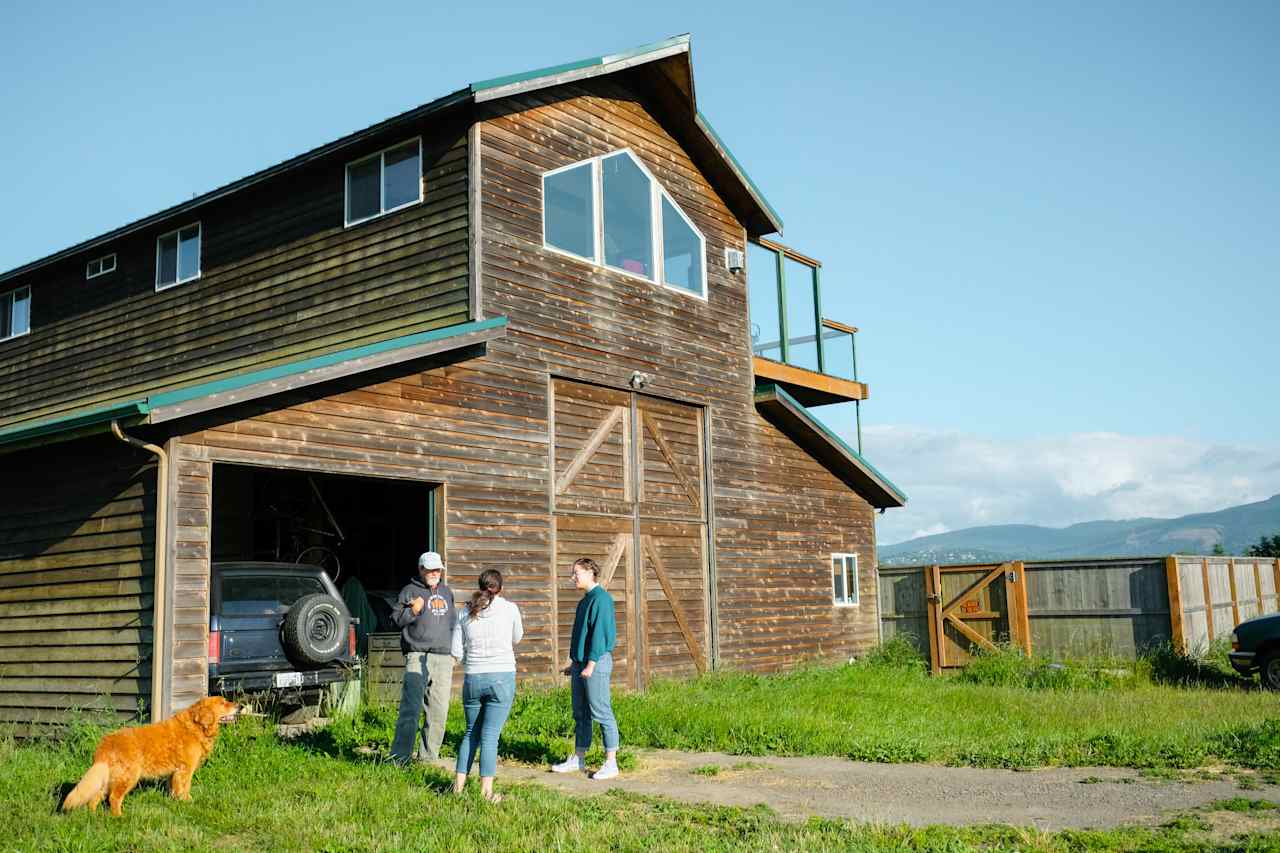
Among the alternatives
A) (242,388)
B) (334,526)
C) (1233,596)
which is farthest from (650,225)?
(1233,596)

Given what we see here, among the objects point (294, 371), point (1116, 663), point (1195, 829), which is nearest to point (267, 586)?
point (294, 371)

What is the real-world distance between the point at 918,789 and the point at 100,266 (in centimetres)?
1633


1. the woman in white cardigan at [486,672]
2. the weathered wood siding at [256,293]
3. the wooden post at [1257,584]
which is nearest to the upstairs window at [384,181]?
the weathered wood siding at [256,293]

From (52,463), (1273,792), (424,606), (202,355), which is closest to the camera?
(1273,792)

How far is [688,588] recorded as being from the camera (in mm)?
18031

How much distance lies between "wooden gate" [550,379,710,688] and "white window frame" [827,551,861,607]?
13.3ft

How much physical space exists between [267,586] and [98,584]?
1.66 meters

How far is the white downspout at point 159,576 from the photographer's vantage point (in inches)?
434

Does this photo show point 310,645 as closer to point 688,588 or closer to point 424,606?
point 424,606

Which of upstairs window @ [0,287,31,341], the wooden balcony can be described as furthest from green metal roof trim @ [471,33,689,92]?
upstairs window @ [0,287,31,341]

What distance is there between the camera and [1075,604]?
2002cm

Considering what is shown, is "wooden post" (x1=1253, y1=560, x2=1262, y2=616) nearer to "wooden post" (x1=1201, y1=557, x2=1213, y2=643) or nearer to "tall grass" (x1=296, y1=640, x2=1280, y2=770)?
"wooden post" (x1=1201, y1=557, x2=1213, y2=643)

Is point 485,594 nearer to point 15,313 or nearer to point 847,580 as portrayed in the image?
point 847,580

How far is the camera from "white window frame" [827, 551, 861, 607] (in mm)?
21531
